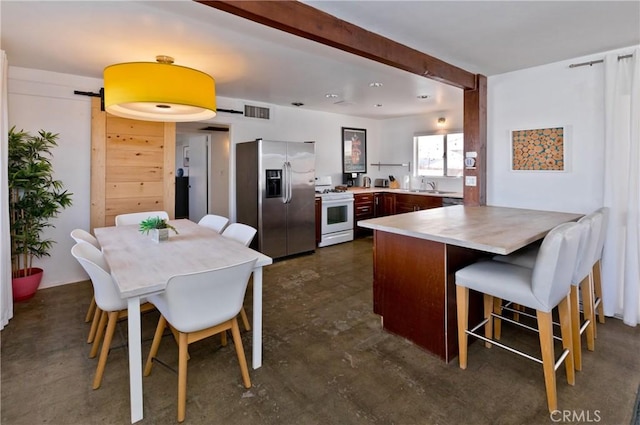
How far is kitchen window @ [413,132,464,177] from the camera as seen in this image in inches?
227

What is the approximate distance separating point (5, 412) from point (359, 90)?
4373 mm

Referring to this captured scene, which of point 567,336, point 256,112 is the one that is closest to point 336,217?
point 256,112

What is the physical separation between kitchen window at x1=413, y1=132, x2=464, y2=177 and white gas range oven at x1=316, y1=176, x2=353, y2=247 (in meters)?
1.69

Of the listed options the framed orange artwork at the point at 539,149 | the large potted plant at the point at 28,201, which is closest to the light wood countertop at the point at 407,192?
the framed orange artwork at the point at 539,149

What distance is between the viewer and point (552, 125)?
320 cm

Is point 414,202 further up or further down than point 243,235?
further up

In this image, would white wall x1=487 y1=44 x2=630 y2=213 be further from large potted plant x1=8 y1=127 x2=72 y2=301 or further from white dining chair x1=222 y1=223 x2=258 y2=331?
large potted plant x1=8 y1=127 x2=72 y2=301

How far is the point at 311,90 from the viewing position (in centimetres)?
436

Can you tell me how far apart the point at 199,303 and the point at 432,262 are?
57.9 inches

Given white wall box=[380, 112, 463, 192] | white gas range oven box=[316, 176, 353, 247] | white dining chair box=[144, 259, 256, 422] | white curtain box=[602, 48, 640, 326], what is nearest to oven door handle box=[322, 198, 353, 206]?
white gas range oven box=[316, 176, 353, 247]

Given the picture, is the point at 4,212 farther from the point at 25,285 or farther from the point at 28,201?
the point at 25,285

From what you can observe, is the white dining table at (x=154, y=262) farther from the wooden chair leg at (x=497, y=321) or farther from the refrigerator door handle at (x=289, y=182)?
the refrigerator door handle at (x=289, y=182)

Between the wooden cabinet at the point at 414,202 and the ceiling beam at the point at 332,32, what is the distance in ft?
8.22

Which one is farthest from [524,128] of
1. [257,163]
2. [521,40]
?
[257,163]
